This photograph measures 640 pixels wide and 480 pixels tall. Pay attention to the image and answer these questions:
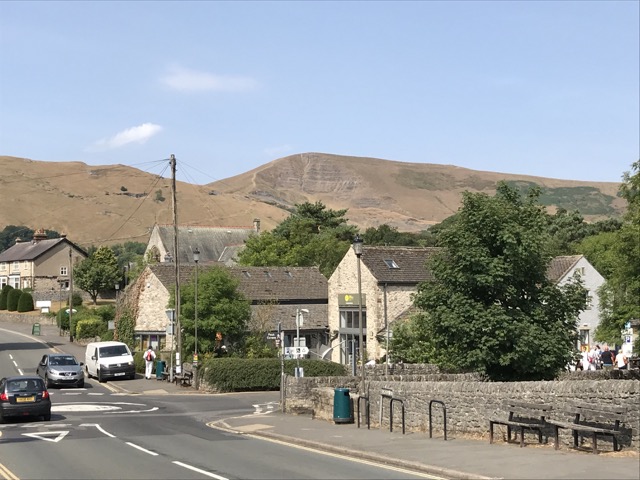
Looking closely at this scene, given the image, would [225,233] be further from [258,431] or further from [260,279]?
[258,431]

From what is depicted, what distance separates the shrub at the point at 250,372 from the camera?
3981 centimetres

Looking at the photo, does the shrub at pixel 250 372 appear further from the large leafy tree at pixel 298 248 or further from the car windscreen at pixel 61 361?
the large leafy tree at pixel 298 248

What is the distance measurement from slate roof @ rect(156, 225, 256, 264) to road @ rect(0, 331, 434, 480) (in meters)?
71.6

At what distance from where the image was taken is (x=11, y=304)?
94.2 meters

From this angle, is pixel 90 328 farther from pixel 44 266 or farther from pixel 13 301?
pixel 44 266

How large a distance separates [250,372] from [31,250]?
7950 cm

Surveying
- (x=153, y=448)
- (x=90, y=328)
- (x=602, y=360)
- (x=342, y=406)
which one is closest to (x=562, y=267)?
(x=602, y=360)

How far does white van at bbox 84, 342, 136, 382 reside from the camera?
4438 cm

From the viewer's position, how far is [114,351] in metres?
45.6

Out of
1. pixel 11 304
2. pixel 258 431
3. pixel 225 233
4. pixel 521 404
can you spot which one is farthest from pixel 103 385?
pixel 225 233

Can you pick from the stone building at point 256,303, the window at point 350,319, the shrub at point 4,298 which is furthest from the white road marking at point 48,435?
the shrub at point 4,298

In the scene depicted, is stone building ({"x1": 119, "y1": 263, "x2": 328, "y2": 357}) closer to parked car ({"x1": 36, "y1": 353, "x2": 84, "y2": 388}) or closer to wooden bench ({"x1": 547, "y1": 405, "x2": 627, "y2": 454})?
parked car ({"x1": 36, "y1": 353, "x2": 84, "y2": 388})

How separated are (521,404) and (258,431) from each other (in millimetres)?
8491

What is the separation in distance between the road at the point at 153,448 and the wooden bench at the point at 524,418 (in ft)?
10.2
